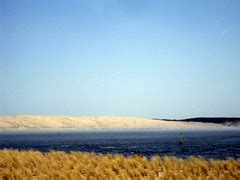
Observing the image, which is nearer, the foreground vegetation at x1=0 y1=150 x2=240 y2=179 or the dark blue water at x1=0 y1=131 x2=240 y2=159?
the foreground vegetation at x1=0 y1=150 x2=240 y2=179

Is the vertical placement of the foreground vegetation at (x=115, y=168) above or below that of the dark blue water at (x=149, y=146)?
above

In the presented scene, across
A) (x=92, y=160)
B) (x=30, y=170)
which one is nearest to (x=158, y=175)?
(x=92, y=160)

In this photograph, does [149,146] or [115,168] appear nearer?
[115,168]

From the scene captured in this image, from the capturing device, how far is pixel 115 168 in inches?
680

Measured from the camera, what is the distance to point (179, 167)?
54.0 ft

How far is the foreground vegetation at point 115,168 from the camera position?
1541 cm

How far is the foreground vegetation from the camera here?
50.6ft

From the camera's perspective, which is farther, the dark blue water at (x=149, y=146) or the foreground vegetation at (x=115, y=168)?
the dark blue water at (x=149, y=146)

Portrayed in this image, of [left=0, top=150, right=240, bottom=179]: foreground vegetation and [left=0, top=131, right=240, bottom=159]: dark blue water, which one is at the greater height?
[left=0, top=150, right=240, bottom=179]: foreground vegetation

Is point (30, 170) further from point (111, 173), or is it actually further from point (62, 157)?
point (111, 173)

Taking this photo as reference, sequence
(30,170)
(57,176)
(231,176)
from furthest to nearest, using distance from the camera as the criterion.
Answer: (30,170)
(57,176)
(231,176)

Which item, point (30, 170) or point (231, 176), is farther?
point (30, 170)

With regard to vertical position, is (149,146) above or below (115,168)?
below

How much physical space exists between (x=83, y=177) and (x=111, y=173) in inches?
46.0
